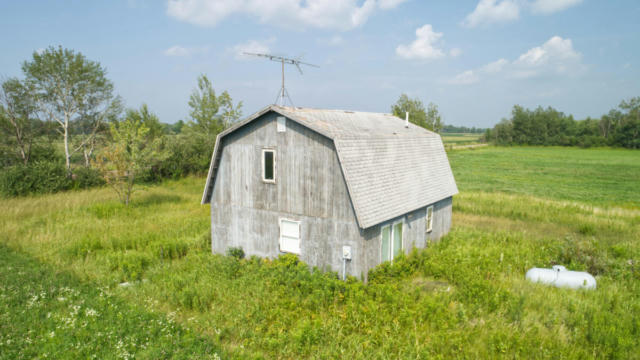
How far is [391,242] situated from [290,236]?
3828 millimetres

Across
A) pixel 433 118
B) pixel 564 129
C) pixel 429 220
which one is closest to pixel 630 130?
pixel 564 129

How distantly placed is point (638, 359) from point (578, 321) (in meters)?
1.49

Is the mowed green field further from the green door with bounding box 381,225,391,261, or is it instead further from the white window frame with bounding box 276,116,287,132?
the white window frame with bounding box 276,116,287,132

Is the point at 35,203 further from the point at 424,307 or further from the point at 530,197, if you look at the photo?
the point at 530,197

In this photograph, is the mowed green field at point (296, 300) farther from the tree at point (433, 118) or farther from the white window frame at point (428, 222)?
the tree at point (433, 118)

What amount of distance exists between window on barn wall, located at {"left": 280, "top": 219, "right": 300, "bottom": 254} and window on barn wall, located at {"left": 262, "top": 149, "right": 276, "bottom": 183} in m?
1.68

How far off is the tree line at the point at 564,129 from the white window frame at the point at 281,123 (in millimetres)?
102580

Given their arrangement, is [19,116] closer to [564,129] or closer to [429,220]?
[429,220]

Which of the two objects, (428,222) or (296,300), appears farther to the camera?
(428,222)

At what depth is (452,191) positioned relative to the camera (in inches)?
694

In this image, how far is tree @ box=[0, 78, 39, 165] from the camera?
2897 centimetres

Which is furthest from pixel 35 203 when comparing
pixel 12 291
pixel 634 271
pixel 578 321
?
pixel 634 271

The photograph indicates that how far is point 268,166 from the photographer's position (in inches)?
526

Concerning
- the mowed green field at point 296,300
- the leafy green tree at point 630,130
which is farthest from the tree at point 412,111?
the leafy green tree at point 630,130
